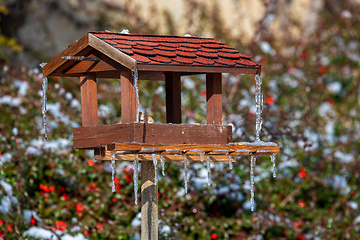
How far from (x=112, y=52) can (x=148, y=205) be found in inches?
34.6

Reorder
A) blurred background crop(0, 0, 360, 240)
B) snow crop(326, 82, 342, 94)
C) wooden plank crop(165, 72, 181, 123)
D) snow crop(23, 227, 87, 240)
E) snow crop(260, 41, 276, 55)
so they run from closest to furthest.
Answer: wooden plank crop(165, 72, 181, 123), snow crop(23, 227, 87, 240), blurred background crop(0, 0, 360, 240), snow crop(260, 41, 276, 55), snow crop(326, 82, 342, 94)

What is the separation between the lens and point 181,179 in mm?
4238

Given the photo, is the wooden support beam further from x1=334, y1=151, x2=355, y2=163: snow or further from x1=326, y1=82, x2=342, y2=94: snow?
x1=326, y1=82, x2=342, y2=94: snow

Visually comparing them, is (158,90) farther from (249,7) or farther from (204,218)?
(249,7)

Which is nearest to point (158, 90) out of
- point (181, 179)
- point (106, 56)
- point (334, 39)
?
point (181, 179)

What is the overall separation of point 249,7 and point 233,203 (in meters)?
4.06

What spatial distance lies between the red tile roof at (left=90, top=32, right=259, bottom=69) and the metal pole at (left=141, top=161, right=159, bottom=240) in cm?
63

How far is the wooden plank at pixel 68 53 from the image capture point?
2.47 m

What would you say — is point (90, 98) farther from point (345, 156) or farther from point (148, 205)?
point (345, 156)

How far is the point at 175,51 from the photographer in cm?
253

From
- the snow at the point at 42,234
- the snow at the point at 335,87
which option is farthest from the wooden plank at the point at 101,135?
the snow at the point at 335,87

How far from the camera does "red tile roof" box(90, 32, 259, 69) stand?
2393 millimetres

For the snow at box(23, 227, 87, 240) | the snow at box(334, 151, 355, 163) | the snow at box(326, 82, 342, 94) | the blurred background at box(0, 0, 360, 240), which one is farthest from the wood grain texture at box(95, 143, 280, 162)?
the snow at box(326, 82, 342, 94)

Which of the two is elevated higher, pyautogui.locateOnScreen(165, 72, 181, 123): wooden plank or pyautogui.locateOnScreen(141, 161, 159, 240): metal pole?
pyautogui.locateOnScreen(165, 72, 181, 123): wooden plank
